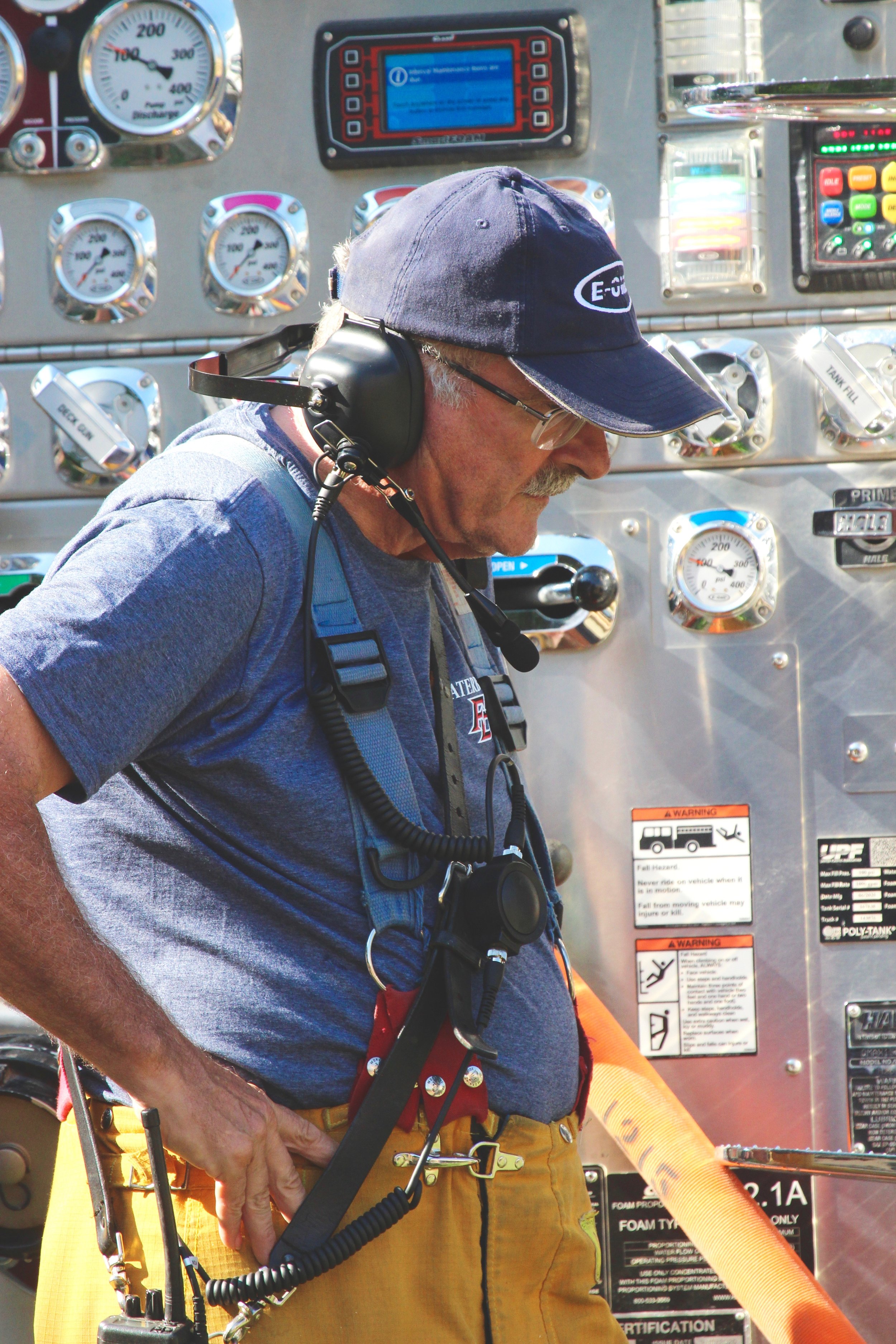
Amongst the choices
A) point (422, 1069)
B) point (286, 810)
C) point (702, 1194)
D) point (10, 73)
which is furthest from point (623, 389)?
point (10, 73)

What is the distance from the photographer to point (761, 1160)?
190cm

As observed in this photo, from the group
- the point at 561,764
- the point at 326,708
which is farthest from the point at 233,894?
the point at 561,764

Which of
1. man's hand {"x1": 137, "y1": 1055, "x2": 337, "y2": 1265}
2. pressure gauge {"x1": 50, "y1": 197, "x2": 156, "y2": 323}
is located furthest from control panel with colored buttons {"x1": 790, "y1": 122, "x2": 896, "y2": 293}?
man's hand {"x1": 137, "y1": 1055, "x2": 337, "y2": 1265}

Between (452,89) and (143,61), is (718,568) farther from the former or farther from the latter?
(143,61)

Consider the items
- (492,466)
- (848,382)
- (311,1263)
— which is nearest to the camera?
(311,1263)

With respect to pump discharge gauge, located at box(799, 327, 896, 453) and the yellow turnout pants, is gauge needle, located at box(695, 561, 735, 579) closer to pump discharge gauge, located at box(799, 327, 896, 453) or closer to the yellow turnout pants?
pump discharge gauge, located at box(799, 327, 896, 453)

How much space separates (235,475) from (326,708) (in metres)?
0.25

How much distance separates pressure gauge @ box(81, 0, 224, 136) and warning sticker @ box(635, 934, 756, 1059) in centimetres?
166

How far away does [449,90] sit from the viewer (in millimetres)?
2088

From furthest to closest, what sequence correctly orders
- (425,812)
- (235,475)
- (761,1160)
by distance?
(761,1160) < (425,812) < (235,475)

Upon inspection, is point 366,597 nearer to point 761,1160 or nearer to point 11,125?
point 761,1160

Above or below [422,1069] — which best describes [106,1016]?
above

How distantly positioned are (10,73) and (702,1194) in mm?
2166

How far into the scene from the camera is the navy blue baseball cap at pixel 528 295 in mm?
1278
